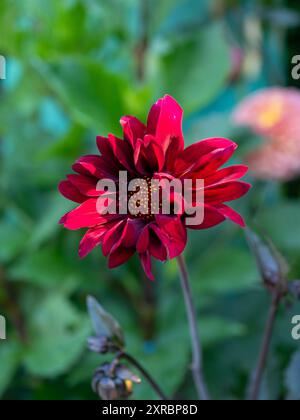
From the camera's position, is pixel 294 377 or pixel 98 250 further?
pixel 98 250

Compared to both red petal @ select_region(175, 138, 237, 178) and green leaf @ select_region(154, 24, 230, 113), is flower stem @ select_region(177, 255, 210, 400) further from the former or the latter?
green leaf @ select_region(154, 24, 230, 113)

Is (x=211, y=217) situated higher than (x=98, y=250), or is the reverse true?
(x=98, y=250)

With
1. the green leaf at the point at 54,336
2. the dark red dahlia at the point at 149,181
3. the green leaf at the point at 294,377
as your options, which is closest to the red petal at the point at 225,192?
the dark red dahlia at the point at 149,181

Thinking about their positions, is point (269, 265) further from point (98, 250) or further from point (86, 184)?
point (98, 250)

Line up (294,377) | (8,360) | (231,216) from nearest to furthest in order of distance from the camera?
1. (231,216)
2. (294,377)
3. (8,360)

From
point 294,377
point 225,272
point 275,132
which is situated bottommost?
point 294,377

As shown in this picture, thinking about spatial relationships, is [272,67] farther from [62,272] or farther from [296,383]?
[296,383]

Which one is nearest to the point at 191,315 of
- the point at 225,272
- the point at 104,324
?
the point at 104,324

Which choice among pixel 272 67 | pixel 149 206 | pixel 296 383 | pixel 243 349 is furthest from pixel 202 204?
pixel 272 67
